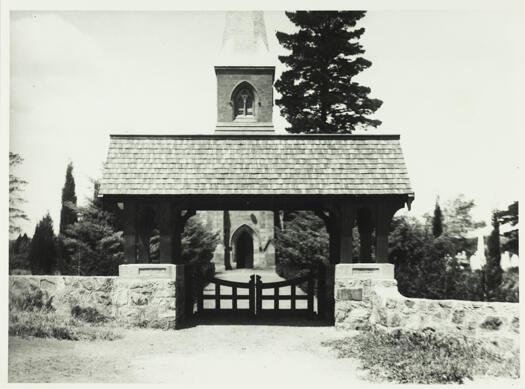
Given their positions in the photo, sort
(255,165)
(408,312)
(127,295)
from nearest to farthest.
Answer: (408,312)
(127,295)
(255,165)

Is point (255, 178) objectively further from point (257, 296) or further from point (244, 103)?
point (244, 103)

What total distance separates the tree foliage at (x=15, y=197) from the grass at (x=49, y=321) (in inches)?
62.9

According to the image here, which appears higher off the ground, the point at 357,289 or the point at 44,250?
the point at 44,250

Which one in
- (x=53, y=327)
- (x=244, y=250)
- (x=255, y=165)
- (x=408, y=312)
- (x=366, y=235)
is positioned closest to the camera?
(x=408, y=312)

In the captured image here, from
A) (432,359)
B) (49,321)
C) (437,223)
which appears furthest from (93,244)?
(437,223)

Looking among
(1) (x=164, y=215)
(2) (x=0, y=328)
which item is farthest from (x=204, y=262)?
(2) (x=0, y=328)

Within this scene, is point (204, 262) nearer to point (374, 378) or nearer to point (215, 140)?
point (215, 140)

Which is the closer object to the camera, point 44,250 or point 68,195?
point 44,250

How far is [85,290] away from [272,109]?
17.7 m

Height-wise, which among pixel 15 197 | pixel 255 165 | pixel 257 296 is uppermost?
pixel 255 165

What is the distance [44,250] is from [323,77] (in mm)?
14767

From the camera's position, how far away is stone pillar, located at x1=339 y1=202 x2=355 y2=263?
12492 mm

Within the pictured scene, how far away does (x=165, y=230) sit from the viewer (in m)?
12.4

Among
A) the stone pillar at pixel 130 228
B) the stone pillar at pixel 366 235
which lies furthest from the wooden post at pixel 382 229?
the stone pillar at pixel 130 228
